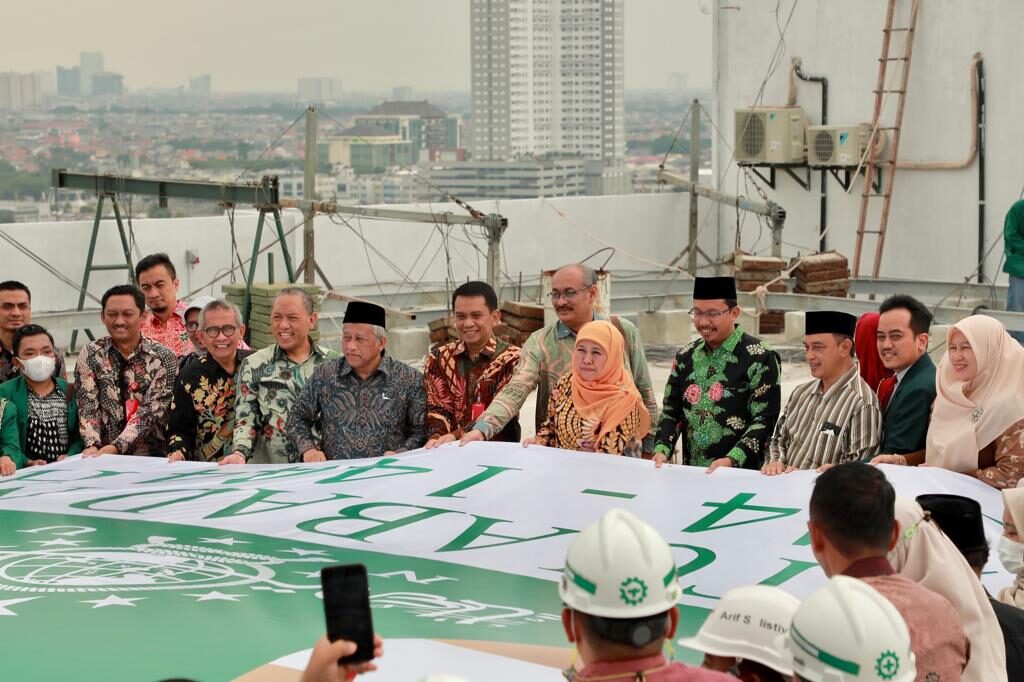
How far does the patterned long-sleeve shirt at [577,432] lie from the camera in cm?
615

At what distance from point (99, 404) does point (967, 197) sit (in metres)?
11.6

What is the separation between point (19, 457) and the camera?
6656mm

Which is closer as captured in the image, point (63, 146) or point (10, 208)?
point (10, 208)

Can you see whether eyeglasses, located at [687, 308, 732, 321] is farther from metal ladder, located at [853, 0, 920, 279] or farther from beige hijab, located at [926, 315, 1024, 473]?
metal ladder, located at [853, 0, 920, 279]

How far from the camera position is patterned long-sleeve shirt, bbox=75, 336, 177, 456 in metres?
6.63

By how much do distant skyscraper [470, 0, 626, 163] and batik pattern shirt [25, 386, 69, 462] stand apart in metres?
22.3

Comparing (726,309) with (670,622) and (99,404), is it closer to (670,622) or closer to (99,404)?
(99,404)

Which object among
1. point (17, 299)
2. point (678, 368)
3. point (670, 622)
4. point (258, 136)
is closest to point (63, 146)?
point (258, 136)

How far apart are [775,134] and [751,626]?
14911mm

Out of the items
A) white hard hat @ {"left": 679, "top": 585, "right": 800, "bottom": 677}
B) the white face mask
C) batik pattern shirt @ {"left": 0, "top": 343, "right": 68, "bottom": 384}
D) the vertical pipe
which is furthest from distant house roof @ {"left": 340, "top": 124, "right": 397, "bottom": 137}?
white hard hat @ {"left": 679, "top": 585, "right": 800, "bottom": 677}

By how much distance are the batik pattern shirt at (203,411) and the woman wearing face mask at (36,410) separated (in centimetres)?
51

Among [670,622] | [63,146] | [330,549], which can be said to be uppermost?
[63,146]

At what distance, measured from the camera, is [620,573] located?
258 centimetres

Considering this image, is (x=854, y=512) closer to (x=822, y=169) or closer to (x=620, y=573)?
(x=620, y=573)
